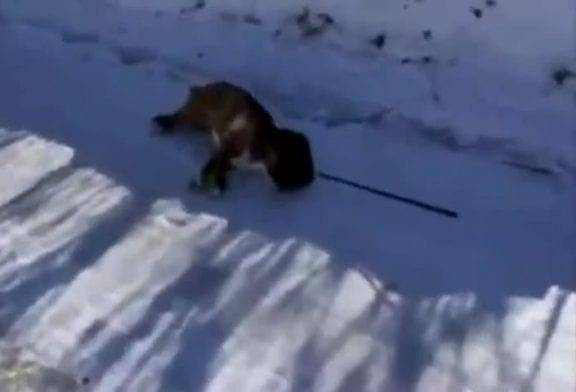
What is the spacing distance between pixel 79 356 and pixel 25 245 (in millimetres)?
200

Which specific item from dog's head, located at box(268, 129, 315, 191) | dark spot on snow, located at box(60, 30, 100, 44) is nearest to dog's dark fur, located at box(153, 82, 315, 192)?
dog's head, located at box(268, 129, 315, 191)

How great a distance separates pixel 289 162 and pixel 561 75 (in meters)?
0.38

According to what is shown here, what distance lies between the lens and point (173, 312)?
1151mm

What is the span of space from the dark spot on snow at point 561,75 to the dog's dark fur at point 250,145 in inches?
13.5

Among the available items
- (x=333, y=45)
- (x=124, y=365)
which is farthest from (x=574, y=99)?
(x=124, y=365)

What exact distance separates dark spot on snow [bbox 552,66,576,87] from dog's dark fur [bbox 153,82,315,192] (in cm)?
34

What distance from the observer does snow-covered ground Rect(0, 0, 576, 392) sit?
1101 millimetres

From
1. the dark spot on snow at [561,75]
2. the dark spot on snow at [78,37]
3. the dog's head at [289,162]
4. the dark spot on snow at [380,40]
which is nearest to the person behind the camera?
the dog's head at [289,162]

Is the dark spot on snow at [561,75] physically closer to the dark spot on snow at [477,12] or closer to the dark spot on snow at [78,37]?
the dark spot on snow at [477,12]

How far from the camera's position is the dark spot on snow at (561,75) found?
1.47 m

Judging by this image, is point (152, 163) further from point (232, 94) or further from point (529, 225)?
point (529, 225)

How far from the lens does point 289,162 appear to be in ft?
4.34

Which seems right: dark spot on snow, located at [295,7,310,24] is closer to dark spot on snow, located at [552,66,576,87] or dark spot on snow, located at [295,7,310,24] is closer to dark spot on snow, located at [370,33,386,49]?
dark spot on snow, located at [370,33,386,49]

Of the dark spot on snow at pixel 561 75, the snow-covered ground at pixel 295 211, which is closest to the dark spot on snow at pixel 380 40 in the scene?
the snow-covered ground at pixel 295 211
